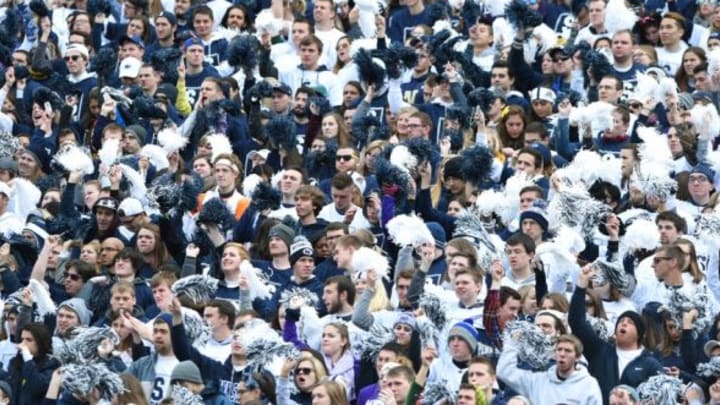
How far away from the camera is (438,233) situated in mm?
20031

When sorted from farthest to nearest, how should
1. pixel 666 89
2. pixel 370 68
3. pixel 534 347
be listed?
pixel 370 68, pixel 666 89, pixel 534 347

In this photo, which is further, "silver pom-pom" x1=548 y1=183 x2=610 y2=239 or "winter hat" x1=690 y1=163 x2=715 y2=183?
"winter hat" x1=690 y1=163 x2=715 y2=183

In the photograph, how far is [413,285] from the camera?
18766 millimetres

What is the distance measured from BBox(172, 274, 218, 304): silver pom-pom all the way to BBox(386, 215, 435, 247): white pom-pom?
128 cm

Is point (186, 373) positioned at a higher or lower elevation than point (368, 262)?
lower

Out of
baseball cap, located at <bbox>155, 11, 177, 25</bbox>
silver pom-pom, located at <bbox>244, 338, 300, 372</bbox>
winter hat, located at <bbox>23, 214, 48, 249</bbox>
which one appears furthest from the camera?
baseball cap, located at <bbox>155, 11, 177, 25</bbox>

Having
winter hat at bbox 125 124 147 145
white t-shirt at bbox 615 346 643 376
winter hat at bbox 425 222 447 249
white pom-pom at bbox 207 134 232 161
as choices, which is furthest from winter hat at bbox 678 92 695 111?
white t-shirt at bbox 615 346 643 376

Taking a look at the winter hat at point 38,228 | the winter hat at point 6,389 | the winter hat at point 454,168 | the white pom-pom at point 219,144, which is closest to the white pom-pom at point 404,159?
the winter hat at point 454,168

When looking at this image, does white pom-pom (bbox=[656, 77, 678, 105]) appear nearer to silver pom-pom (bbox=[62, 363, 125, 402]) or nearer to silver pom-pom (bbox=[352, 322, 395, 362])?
silver pom-pom (bbox=[352, 322, 395, 362])

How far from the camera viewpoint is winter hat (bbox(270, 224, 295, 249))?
2011 cm

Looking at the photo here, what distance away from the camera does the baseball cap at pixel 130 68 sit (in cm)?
2452

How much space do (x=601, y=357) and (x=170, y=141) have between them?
19.0ft

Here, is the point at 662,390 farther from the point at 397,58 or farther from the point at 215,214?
the point at 397,58

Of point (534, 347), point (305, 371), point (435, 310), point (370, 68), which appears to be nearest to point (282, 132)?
point (370, 68)
